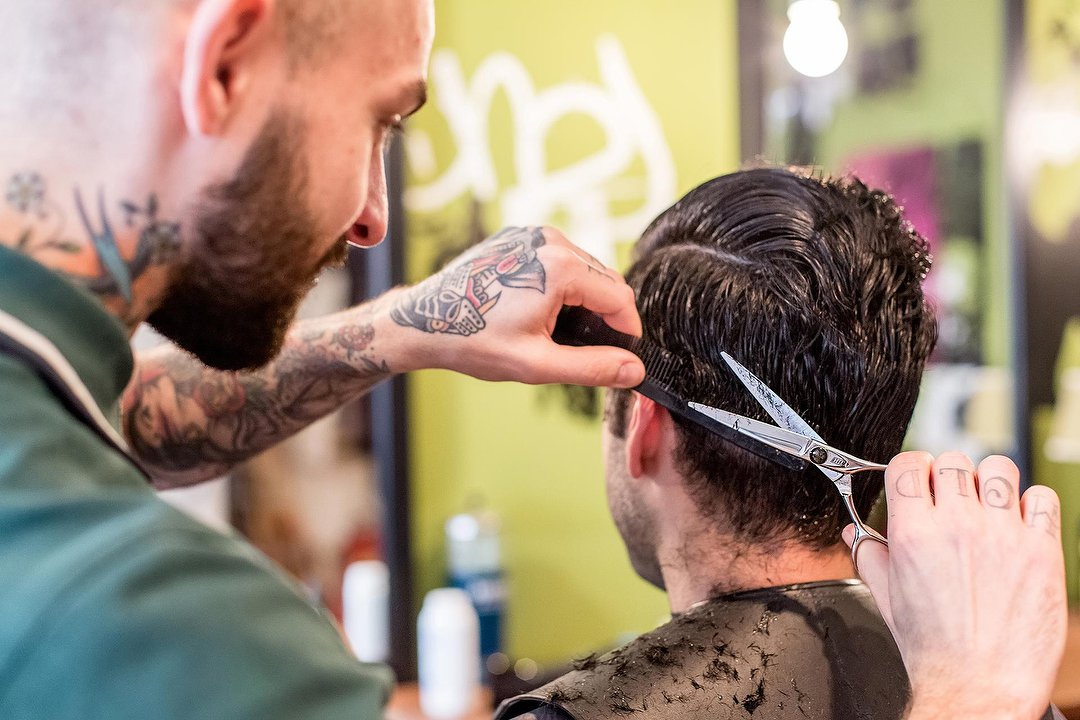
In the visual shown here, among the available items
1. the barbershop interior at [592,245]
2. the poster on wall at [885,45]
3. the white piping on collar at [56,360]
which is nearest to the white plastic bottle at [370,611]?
the barbershop interior at [592,245]

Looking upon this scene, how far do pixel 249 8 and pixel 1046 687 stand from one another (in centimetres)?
89

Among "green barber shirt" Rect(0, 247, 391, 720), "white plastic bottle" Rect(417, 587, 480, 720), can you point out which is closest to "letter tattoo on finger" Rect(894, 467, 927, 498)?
"green barber shirt" Rect(0, 247, 391, 720)

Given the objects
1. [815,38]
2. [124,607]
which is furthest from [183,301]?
[815,38]

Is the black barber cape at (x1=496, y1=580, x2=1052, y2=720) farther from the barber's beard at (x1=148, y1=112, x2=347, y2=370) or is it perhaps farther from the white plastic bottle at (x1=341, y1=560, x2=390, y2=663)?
the white plastic bottle at (x1=341, y1=560, x2=390, y2=663)

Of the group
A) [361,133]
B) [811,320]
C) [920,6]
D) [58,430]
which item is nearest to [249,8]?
[361,133]

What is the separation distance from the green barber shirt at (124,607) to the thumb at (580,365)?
479 millimetres

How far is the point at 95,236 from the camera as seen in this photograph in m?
0.78

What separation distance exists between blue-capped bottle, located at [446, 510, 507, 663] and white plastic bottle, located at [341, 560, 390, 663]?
16 centimetres

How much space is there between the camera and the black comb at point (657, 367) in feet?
3.81

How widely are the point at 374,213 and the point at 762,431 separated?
51cm

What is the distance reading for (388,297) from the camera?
1.32 m

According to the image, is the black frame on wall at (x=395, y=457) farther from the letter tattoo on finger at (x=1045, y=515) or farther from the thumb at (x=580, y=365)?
the letter tattoo on finger at (x=1045, y=515)

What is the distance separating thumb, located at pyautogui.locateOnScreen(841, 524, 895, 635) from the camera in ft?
3.26

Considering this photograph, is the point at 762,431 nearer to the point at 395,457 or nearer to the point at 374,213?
the point at 374,213
